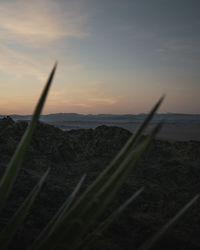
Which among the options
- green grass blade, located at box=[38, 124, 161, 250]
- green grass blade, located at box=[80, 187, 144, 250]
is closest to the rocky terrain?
green grass blade, located at box=[80, 187, 144, 250]

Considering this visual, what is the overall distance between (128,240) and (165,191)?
6.86 ft

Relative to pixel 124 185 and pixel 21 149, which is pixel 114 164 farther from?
pixel 124 185

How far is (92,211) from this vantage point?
694 millimetres

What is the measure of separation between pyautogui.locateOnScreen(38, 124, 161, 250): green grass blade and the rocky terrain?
1.43 meters

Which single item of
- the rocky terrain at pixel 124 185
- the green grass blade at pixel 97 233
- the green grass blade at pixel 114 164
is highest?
the green grass blade at pixel 114 164

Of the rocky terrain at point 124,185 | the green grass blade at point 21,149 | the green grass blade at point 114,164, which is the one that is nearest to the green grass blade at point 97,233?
the green grass blade at point 114,164

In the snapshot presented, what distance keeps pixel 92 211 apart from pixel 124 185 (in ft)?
12.4

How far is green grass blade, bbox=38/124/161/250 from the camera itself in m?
0.69

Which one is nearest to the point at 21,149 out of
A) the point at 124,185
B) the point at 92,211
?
the point at 92,211

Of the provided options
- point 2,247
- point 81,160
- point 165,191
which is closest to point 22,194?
point 165,191

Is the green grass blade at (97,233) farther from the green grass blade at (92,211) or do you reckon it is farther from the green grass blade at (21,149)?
the green grass blade at (21,149)

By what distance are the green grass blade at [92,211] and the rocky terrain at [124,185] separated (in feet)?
4.69

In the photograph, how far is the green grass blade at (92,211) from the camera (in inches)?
27.0

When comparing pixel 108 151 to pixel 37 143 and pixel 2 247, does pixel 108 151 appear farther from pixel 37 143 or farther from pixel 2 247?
pixel 2 247
